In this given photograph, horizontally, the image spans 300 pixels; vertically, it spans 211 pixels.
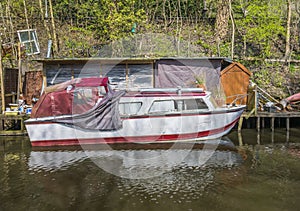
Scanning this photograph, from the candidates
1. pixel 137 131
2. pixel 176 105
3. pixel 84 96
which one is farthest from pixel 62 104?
pixel 176 105

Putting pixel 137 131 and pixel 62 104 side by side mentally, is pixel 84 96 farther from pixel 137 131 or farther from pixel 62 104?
pixel 137 131

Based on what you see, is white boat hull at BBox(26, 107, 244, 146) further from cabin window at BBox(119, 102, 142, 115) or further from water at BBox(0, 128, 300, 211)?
water at BBox(0, 128, 300, 211)

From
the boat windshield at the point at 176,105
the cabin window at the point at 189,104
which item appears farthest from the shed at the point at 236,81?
the boat windshield at the point at 176,105

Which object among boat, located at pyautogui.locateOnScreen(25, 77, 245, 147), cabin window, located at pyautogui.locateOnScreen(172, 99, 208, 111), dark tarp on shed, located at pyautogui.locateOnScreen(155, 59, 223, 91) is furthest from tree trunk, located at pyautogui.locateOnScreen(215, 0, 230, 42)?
cabin window, located at pyautogui.locateOnScreen(172, 99, 208, 111)

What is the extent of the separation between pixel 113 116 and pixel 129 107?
0.74 meters

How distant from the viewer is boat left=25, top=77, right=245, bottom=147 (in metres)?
10.3

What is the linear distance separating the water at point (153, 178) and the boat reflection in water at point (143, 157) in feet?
0.09

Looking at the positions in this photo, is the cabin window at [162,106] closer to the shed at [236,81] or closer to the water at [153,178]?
the water at [153,178]

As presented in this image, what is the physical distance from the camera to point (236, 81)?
1473 centimetres

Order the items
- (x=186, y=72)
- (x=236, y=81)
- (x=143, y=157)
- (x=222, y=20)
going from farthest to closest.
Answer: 1. (x=222, y=20)
2. (x=186, y=72)
3. (x=236, y=81)
4. (x=143, y=157)

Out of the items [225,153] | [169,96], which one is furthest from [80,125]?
[225,153]

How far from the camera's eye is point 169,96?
10.7 metres

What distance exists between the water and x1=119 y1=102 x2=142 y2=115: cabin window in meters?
1.36

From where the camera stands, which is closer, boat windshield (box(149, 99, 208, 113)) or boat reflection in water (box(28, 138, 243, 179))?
boat reflection in water (box(28, 138, 243, 179))
